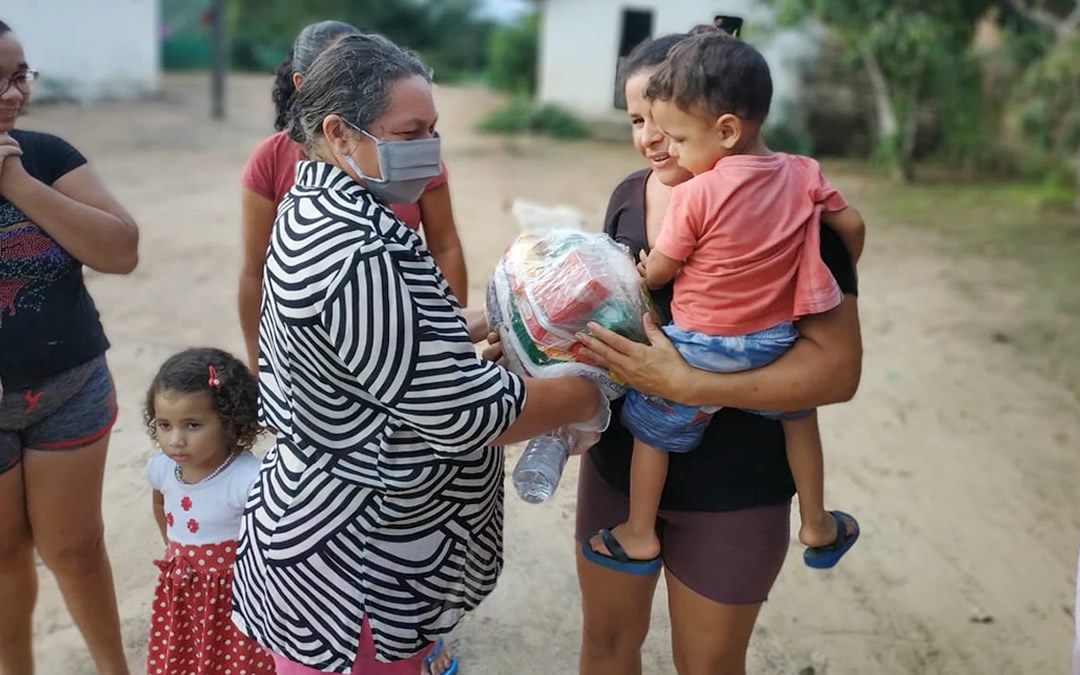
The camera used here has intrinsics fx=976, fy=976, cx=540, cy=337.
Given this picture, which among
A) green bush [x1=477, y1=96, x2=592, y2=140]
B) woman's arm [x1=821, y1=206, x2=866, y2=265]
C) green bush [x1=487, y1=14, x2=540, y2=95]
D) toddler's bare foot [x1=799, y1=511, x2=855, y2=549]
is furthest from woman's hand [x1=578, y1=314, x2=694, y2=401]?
green bush [x1=487, y1=14, x2=540, y2=95]

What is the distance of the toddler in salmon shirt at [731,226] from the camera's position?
5.94ft

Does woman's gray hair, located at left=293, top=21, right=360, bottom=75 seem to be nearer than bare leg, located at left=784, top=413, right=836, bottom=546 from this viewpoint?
No

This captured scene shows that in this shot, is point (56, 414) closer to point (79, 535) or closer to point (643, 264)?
point (79, 535)

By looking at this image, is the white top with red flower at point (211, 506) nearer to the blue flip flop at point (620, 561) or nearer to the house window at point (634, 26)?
the blue flip flop at point (620, 561)

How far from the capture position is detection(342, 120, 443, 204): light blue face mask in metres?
1.68

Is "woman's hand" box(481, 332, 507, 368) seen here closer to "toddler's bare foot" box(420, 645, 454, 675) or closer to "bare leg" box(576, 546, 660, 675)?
"bare leg" box(576, 546, 660, 675)

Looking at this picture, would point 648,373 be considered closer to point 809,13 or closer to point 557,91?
point 809,13

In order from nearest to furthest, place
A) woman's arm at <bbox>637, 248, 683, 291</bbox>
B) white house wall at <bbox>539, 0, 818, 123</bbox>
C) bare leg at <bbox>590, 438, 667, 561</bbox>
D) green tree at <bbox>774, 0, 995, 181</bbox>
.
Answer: woman's arm at <bbox>637, 248, 683, 291</bbox> → bare leg at <bbox>590, 438, 667, 561</bbox> → green tree at <bbox>774, 0, 995, 181</bbox> → white house wall at <bbox>539, 0, 818, 123</bbox>

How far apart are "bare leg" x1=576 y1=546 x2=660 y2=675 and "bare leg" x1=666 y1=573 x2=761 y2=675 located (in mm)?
96

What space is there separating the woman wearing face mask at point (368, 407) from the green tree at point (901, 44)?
37.1 ft

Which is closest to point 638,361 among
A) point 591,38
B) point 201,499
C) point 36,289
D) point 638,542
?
point 638,542

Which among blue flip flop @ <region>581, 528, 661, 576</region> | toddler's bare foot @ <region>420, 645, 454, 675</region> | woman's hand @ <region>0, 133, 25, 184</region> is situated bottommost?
toddler's bare foot @ <region>420, 645, 454, 675</region>

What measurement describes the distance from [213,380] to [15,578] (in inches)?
33.7

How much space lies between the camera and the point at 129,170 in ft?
39.6
